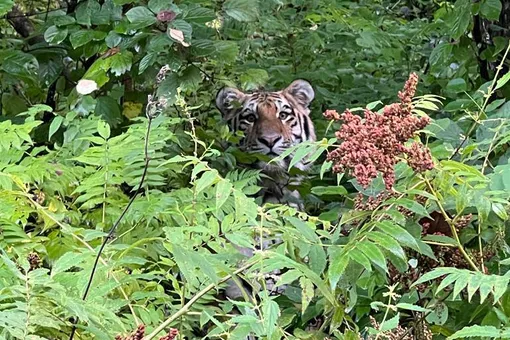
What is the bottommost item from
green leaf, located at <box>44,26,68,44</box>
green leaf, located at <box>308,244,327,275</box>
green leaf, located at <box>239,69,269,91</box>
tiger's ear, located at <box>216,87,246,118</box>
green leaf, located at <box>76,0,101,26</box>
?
tiger's ear, located at <box>216,87,246,118</box>

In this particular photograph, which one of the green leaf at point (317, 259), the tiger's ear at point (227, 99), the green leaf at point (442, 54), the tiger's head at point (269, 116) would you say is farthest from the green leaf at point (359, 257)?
the tiger's ear at point (227, 99)

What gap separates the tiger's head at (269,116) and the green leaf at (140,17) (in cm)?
129

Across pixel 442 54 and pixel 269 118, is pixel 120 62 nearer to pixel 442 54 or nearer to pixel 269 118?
pixel 269 118

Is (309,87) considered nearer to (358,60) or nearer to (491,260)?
(358,60)

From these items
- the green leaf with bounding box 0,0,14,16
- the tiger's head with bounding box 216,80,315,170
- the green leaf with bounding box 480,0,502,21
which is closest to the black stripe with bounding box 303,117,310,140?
the tiger's head with bounding box 216,80,315,170

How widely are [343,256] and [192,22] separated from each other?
1.90 metres

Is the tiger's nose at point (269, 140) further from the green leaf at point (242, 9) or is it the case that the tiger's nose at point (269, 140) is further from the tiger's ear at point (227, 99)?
the green leaf at point (242, 9)

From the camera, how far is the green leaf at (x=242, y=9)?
3.25 m

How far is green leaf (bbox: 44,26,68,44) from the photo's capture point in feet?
11.0

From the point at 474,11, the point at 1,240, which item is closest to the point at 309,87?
the point at 474,11

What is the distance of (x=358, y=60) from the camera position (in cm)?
579

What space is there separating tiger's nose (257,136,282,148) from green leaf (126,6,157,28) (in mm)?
1319

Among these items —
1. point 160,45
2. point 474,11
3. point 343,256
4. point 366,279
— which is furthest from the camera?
point 474,11

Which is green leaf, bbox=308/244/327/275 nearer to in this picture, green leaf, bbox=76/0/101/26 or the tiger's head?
green leaf, bbox=76/0/101/26
